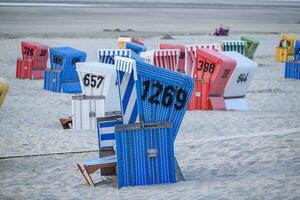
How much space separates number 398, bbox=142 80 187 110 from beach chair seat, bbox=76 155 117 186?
0.88 metres

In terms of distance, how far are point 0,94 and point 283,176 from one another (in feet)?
14.9

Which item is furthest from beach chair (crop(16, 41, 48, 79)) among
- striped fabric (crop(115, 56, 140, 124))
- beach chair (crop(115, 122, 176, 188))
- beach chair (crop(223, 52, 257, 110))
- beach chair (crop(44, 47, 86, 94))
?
beach chair (crop(115, 122, 176, 188))

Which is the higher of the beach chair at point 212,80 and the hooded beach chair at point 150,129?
the hooded beach chair at point 150,129

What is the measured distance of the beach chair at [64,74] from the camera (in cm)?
1875

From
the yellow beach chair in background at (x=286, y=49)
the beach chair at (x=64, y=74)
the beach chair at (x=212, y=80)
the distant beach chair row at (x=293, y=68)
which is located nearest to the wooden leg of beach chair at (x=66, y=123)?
the beach chair at (x=212, y=80)

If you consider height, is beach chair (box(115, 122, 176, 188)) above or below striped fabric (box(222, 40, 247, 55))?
above

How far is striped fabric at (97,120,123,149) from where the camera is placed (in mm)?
9219

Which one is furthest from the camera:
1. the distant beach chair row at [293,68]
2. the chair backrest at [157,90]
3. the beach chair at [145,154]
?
the distant beach chair row at [293,68]

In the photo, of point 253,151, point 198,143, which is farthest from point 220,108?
point 253,151

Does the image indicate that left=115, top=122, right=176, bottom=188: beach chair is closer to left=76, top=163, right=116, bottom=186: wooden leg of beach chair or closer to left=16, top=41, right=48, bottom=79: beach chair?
left=76, top=163, right=116, bottom=186: wooden leg of beach chair

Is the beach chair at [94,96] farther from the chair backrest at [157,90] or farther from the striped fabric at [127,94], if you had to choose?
the chair backrest at [157,90]

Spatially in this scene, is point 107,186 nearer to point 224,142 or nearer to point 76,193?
point 76,193

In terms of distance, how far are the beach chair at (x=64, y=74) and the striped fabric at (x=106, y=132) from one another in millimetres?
9494

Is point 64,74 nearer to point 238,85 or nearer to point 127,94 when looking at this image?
point 238,85
